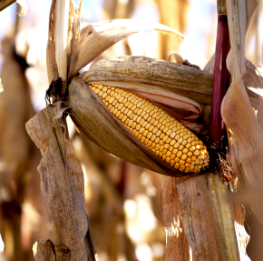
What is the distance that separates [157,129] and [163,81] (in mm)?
110

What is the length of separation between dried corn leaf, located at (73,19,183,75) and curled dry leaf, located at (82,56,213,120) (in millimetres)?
58

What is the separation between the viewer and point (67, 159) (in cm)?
61

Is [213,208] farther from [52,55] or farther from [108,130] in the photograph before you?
[52,55]

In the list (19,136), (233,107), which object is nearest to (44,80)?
(19,136)

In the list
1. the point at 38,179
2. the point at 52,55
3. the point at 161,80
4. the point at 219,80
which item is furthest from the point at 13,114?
the point at 219,80

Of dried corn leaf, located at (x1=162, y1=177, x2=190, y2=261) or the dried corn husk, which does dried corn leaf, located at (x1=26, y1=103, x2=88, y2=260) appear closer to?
the dried corn husk

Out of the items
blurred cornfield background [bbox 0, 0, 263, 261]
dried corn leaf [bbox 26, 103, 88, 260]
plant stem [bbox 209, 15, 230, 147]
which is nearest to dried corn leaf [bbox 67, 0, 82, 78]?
dried corn leaf [bbox 26, 103, 88, 260]

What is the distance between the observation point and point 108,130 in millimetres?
607

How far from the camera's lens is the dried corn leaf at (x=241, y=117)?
1.61 feet

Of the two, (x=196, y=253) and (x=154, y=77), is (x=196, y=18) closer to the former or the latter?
(x=154, y=77)

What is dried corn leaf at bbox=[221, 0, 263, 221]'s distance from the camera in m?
0.49

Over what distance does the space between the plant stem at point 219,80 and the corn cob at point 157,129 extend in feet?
0.16

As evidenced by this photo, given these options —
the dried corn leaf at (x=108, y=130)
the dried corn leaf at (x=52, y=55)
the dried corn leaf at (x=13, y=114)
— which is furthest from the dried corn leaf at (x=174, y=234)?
the dried corn leaf at (x=13, y=114)

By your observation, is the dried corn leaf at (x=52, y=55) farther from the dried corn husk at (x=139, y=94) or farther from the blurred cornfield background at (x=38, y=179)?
the blurred cornfield background at (x=38, y=179)
